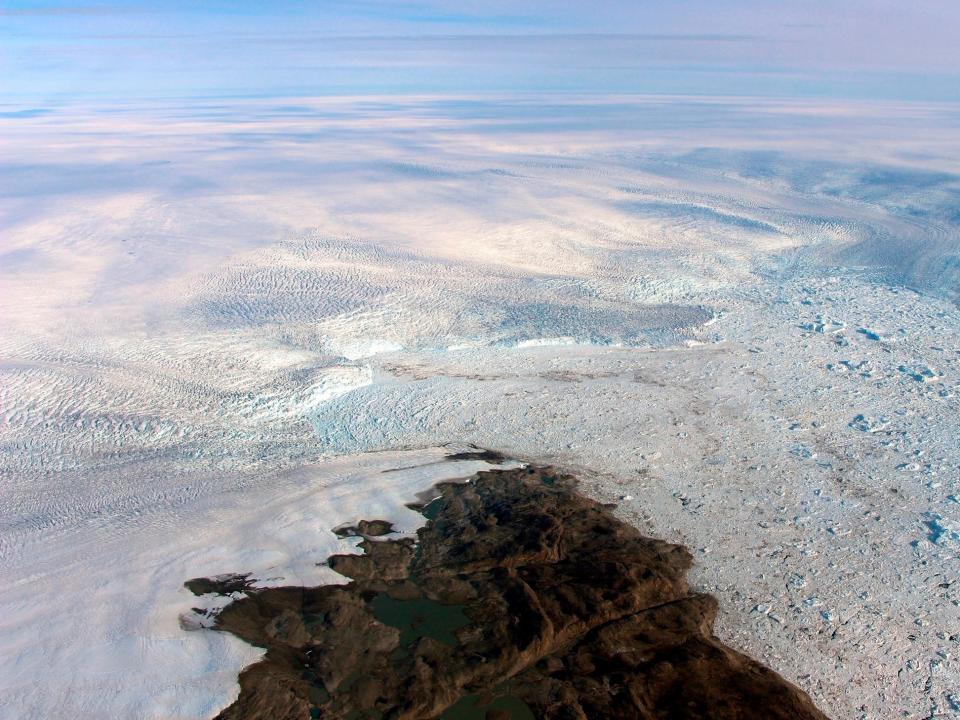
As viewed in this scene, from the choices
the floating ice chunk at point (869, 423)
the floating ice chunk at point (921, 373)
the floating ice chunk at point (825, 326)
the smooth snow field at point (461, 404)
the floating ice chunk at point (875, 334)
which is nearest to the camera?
the smooth snow field at point (461, 404)

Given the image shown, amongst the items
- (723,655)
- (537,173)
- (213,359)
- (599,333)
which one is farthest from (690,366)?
(537,173)

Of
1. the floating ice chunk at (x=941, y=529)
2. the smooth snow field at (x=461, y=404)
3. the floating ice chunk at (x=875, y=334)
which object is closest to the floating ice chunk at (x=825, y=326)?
the smooth snow field at (x=461, y=404)

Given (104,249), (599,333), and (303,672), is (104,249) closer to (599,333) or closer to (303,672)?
(599,333)

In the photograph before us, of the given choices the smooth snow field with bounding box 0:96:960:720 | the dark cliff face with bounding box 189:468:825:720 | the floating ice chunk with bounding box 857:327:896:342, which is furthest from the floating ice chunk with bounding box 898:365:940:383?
the dark cliff face with bounding box 189:468:825:720

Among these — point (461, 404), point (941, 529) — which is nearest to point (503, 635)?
point (461, 404)

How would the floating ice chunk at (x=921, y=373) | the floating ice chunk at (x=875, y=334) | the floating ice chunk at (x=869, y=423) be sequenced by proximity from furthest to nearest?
the floating ice chunk at (x=875, y=334), the floating ice chunk at (x=921, y=373), the floating ice chunk at (x=869, y=423)

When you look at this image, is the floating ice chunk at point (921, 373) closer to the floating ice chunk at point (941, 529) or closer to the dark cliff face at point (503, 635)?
the floating ice chunk at point (941, 529)

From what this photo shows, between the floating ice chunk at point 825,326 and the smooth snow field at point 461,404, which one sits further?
the floating ice chunk at point 825,326
